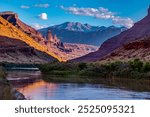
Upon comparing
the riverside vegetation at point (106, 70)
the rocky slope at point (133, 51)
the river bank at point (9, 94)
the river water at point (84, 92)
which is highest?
the rocky slope at point (133, 51)

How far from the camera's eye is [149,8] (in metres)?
186

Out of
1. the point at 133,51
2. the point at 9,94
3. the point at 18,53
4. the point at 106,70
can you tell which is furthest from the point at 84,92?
the point at 18,53

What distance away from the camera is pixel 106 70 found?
2484 inches

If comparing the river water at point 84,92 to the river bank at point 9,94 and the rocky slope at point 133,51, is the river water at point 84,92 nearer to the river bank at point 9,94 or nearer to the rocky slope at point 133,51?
the river bank at point 9,94

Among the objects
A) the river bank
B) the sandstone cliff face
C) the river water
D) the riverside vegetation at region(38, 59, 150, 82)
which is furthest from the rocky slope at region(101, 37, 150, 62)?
the river bank

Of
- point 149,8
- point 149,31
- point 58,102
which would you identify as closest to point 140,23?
point 149,8

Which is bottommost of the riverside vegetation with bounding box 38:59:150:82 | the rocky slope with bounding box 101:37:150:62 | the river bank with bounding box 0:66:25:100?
the river bank with bounding box 0:66:25:100

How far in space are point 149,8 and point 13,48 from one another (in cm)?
6727

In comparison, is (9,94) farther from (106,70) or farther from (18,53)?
(18,53)

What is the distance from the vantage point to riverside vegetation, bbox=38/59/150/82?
2152 inches

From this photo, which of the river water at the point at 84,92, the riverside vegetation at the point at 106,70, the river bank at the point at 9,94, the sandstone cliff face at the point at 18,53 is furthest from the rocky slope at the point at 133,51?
the river bank at the point at 9,94

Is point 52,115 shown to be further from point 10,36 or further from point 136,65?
point 10,36

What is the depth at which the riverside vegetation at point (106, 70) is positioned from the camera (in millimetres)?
54656

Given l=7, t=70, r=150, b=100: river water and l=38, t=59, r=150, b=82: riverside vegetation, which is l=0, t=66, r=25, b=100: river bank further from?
l=38, t=59, r=150, b=82: riverside vegetation
